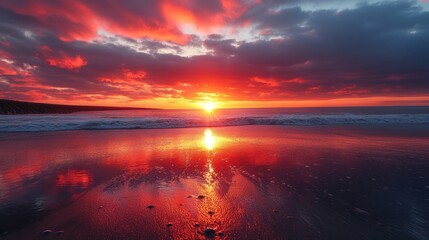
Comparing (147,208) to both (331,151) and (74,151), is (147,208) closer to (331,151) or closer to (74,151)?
(74,151)

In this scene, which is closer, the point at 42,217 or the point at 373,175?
the point at 42,217

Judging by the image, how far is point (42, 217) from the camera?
3.15 m

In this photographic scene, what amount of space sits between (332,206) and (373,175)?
249 centimetres

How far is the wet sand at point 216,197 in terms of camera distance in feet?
9.26

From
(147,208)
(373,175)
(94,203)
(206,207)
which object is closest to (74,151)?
(94,203)

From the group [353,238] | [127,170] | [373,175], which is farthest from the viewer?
[127,170]

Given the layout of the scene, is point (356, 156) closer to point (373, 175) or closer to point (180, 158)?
point (373, 175)

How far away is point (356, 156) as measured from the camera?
698 centimetres

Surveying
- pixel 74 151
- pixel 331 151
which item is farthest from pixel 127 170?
pixel 331 151

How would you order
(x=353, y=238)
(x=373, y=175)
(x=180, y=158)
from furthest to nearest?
1. (x=180, y=158)
2. (x=373, y=175)
3. (x=353, y=238)

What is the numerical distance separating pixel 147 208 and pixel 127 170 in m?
2.46

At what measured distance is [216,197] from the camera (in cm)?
388

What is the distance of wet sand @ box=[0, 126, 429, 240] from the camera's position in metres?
2.82

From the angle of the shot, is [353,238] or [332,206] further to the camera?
[332,206]
